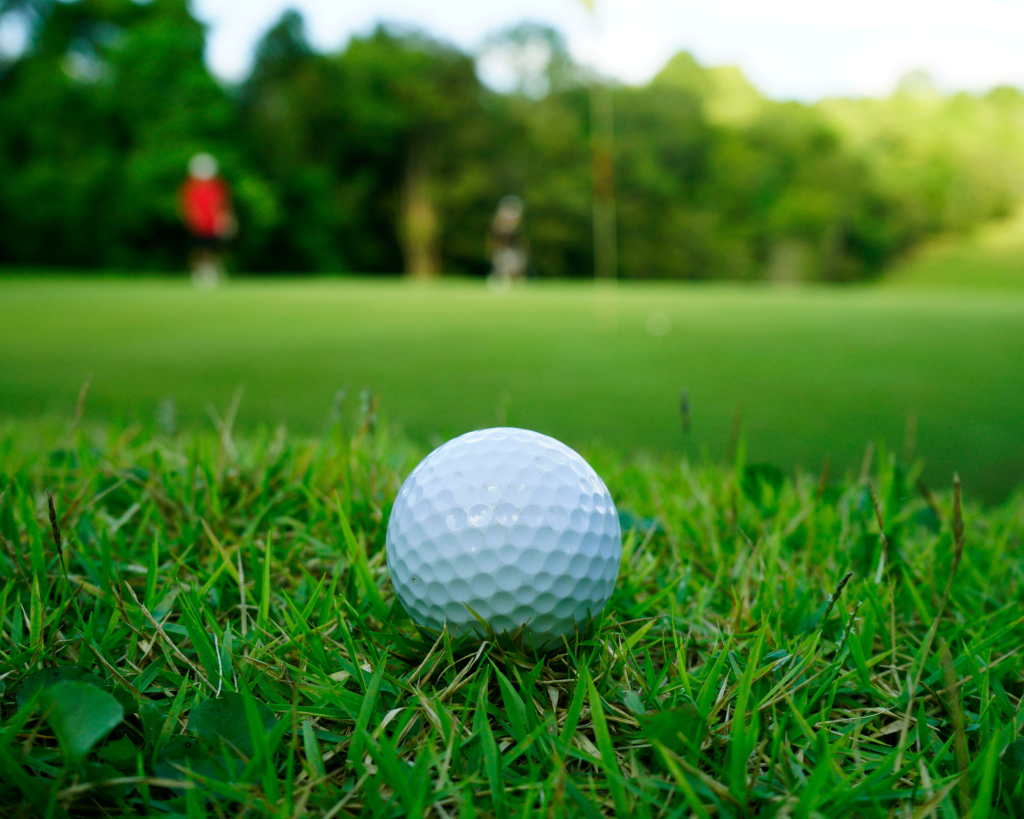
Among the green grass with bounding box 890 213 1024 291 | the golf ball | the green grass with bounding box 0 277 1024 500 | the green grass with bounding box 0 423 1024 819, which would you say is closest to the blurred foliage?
the green grass with bounding box 890 213 1024 291

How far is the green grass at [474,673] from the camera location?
78 centimetres

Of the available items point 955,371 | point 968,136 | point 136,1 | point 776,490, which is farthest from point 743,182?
point 776,490

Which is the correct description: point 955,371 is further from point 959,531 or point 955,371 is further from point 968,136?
point 968,136

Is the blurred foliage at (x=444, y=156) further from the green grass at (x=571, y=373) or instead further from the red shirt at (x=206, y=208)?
the green grass at (x=571, y=373)

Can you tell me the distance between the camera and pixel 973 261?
30078 millimetres

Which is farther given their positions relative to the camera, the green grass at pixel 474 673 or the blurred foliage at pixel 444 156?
the blurred foliage at pixel 444 156

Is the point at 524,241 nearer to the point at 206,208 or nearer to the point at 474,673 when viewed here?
the point at 206,208

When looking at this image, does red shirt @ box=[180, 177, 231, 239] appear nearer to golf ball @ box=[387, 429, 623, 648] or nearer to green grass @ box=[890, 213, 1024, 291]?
golf ball @ box=[387, 429, 623, 648]

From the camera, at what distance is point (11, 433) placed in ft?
5.91

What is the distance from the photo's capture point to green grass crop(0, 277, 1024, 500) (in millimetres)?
2479

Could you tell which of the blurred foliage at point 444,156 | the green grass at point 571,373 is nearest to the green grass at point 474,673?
the green grass at point 571,373

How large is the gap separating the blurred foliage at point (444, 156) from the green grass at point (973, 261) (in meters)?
0.73

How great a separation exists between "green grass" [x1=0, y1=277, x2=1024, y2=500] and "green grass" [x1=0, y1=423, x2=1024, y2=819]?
1.41 ft

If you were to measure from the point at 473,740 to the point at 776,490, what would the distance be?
892mm
